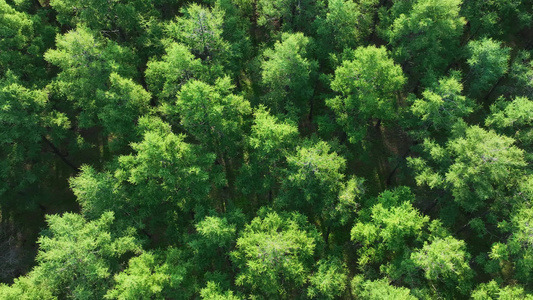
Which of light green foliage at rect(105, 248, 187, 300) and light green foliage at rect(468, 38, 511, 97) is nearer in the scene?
light green foliage at rect(105, 248, 187, 300)

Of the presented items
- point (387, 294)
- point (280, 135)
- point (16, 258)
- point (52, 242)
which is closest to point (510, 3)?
point (280, 135)

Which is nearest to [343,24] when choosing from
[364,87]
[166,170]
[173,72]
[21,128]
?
[364,87]

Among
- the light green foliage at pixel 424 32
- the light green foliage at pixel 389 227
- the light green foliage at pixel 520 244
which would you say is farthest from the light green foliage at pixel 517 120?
the light green foliage at pixel 389 227

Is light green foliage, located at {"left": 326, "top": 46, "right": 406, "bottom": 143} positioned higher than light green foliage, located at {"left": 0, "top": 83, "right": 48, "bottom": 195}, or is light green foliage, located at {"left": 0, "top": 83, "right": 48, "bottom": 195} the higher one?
light green foliage, located at {"left": 326, "top": 46, "right": 406, "bottom": 143}

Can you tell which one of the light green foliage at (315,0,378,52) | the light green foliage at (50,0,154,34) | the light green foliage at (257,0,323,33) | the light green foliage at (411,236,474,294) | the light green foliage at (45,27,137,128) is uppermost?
the light green foliage at (257,0,323,33)

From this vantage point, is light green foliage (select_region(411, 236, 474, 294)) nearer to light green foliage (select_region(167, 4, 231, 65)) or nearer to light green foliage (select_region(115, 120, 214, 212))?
light green foliage (select_region(115, 120, 214, 212))

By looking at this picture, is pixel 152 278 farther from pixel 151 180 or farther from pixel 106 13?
pixel 106 13

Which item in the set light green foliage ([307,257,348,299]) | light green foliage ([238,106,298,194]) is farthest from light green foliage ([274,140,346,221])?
light green foliage ([307,257,348,299])
